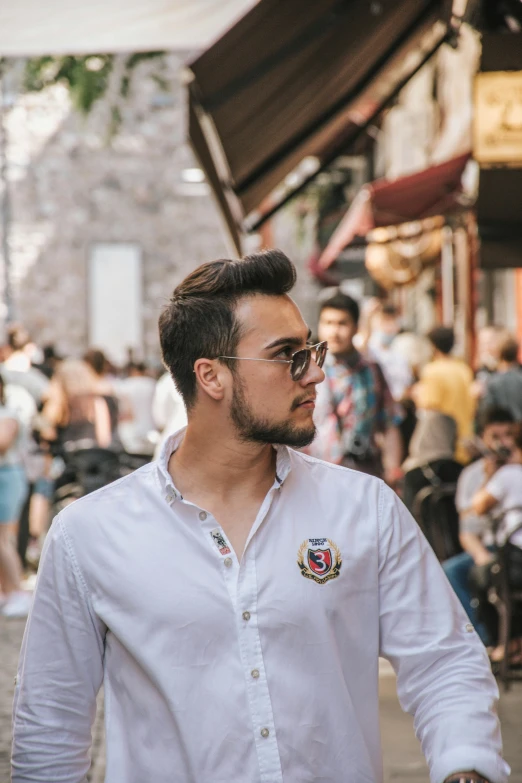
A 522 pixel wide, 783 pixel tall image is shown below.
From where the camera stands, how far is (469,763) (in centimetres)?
243

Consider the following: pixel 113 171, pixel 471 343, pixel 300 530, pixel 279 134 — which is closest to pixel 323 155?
pixel 279 134

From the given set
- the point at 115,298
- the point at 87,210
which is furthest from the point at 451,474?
the point at 87,210

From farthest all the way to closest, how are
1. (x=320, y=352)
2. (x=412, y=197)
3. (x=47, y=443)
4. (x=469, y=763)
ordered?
(x=412, y=197) → (x=47, y=443) → (x=320, y=352) → (x=469, y=763)

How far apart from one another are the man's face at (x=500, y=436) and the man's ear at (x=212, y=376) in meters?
4.79

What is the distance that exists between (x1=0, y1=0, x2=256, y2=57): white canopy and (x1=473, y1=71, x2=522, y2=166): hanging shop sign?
3.81m

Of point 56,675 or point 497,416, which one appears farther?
point 497,416

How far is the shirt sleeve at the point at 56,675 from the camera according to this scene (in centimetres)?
262

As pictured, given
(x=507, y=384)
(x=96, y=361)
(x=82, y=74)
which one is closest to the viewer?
(x=82, y=74)

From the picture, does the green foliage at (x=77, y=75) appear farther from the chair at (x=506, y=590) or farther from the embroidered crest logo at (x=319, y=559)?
the embroidered crest logo at (x=319, y=559)

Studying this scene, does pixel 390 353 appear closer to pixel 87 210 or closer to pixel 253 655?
pixel 253 655

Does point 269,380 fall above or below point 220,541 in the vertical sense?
above

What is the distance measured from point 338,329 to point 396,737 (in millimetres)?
2214

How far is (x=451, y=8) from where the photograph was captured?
7086 millimetres

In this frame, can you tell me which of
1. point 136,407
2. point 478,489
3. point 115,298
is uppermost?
point 478,489
